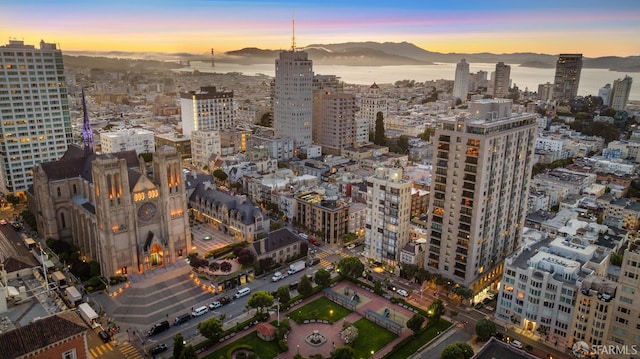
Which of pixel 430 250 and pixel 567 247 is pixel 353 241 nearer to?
pixel 430 250

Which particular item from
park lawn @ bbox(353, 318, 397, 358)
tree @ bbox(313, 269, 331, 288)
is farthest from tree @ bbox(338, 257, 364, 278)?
park lawn @ bbox(353, 318, 397, 358)

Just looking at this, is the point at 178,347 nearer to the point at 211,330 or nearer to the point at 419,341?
the point at 211,330

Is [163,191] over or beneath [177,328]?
over

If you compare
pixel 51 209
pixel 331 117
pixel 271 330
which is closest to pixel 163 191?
pixel 51 209

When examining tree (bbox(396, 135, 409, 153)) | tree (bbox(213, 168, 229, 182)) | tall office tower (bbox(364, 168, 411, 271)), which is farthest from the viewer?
tree (bbox(396, 135, 409, 153))

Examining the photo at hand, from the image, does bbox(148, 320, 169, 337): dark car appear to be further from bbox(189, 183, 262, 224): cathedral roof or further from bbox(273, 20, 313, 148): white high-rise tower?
bbox(273, 20, 313, 148): white high-rise tower
